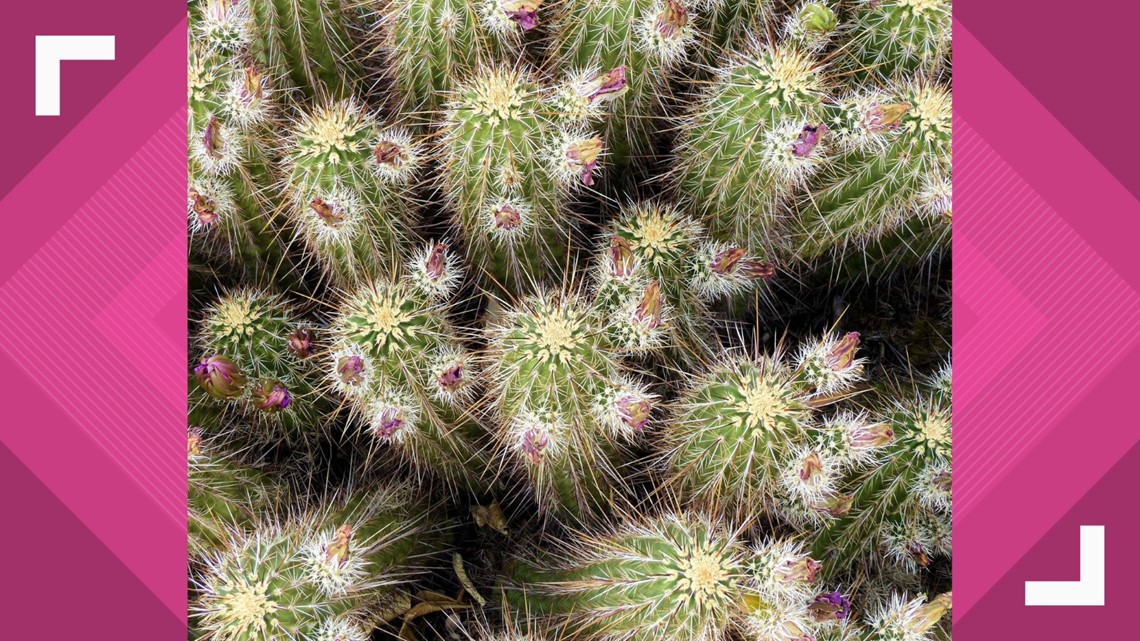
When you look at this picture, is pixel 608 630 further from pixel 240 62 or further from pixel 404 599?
pixel 240 62

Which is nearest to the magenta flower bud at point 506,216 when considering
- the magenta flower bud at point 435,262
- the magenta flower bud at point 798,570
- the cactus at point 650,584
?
the magenta flower bud at point 435,262

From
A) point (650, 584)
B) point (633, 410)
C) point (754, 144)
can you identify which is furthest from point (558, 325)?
point (754, 144)

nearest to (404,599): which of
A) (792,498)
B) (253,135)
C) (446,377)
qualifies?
(446,377)

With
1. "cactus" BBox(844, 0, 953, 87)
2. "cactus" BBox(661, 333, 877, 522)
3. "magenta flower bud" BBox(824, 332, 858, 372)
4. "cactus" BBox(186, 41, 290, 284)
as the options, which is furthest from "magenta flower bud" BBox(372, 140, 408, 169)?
"cactus" BBox(844, 0, 953, 87)

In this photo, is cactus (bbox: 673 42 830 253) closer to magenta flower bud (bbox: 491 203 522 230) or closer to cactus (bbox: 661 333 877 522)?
cactus (bbox: 661 333 877 522)

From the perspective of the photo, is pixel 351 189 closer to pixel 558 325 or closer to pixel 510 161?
pixel 510 161

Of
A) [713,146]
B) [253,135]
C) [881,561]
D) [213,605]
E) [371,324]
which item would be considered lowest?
[213,605]
